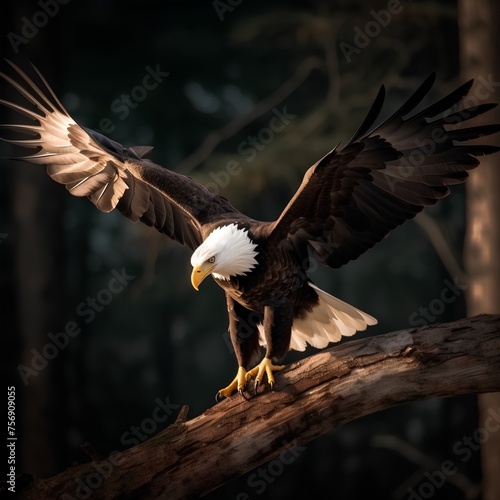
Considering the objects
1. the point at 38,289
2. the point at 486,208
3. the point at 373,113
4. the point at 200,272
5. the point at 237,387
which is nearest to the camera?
the point at 373,113

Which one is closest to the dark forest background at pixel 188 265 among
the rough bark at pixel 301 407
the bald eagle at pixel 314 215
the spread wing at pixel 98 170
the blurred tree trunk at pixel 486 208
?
the blurred tree trunk at pixel 486 208

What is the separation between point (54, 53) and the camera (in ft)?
20.2

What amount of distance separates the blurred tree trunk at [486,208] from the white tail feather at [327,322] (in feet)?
4.80

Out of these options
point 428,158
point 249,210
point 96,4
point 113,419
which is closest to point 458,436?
point 249,210

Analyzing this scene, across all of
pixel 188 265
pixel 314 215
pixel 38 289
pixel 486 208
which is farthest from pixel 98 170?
pixel 188 265

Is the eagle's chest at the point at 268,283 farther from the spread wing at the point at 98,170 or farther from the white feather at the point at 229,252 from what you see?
the spread wing at the point at 98,170

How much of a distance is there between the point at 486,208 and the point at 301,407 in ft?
7.64

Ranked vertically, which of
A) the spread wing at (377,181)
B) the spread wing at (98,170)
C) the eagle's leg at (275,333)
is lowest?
the eagle's leg at (275,333)

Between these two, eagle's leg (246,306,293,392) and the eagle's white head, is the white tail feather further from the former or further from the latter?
the eagle's white head

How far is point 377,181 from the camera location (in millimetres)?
2818

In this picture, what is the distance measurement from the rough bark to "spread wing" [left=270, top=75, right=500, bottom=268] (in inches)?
19.1

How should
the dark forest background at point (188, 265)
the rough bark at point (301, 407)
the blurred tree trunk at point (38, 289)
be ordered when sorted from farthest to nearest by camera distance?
the dark forest background at point (188, 265), the blurred tree trunk at point (38, 289), the rough bark at point (301, 407)

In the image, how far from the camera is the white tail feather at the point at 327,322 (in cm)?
311

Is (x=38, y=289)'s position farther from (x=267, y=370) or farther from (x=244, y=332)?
(x=267, y=370)
